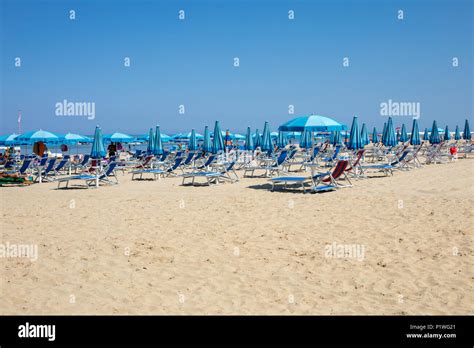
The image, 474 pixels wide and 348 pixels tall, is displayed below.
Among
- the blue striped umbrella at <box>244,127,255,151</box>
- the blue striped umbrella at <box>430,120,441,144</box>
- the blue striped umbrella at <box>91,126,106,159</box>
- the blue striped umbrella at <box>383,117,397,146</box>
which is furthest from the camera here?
the blue striped umbrella at <box>430,120,441,144</box>

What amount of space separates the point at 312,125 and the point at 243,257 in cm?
536

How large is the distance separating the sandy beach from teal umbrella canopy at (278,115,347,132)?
189cm

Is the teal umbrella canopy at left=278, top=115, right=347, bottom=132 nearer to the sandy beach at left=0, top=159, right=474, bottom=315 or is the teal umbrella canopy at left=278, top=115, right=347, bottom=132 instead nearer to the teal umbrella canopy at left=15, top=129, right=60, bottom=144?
the sandy beach at left=0, top=159, right=474, bottom=315

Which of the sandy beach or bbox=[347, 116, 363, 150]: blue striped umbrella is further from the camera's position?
bbox=[347, 116, 363, 150]: blue striped umbrella

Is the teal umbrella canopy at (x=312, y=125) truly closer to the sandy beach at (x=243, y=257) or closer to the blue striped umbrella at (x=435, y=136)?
the sandy beach at (x=243, y=257)

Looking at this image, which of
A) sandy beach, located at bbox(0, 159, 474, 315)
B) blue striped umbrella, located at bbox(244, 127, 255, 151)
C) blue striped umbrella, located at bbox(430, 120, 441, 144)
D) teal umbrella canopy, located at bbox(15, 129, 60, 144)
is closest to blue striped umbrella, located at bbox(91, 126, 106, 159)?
teal umbrella canopy, located at bbox(15, 129, 60, 144)

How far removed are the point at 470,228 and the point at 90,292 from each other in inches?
175

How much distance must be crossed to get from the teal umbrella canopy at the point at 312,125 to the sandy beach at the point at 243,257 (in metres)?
1.89

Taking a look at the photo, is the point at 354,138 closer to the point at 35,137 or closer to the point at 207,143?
the point at 207,143

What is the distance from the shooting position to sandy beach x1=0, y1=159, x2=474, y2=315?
334 centimetres

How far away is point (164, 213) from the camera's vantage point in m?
6.77

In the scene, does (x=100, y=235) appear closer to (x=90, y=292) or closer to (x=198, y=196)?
(x=90, y=292)

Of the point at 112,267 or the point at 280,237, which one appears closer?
the point at 112,267
